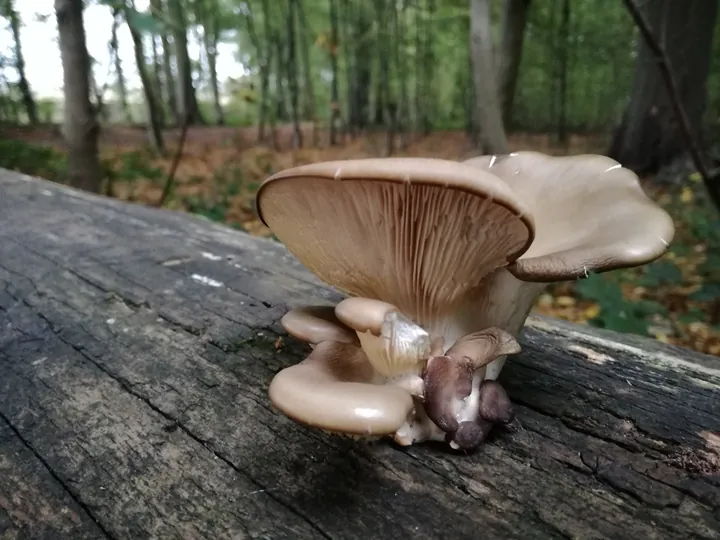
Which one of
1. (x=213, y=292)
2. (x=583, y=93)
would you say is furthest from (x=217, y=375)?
(x=583, y=93)

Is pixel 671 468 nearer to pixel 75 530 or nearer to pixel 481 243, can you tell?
pixel 481 243

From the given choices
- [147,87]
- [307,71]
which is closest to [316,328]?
[147,87]

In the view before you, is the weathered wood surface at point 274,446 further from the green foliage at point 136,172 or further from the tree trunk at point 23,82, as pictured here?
the tree trunk at point 23,82

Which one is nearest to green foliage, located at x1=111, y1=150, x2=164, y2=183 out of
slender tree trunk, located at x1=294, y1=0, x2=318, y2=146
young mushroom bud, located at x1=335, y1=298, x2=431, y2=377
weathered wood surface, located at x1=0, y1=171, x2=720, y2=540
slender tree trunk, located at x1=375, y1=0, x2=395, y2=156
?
slender tree trunk, located at x1=375, y1=0, x2=395, y2=156

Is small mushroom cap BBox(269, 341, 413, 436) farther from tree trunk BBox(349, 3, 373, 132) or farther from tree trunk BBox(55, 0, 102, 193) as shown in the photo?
tree trunk BBox(349, 3, 373, 132)

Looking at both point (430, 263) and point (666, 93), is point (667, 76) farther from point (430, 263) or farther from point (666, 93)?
point (666, 93)

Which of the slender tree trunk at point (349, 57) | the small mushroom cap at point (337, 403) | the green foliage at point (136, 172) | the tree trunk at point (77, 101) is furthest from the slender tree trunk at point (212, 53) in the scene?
the small mushroom cap at point (337, 403)

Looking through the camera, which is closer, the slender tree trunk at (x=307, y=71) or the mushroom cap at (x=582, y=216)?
the mushroom cap at (x=582, y=216)

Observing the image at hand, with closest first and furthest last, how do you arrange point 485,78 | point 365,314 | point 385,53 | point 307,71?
point 365,314 → point 485,78 → point 385,53 → point 307,71
